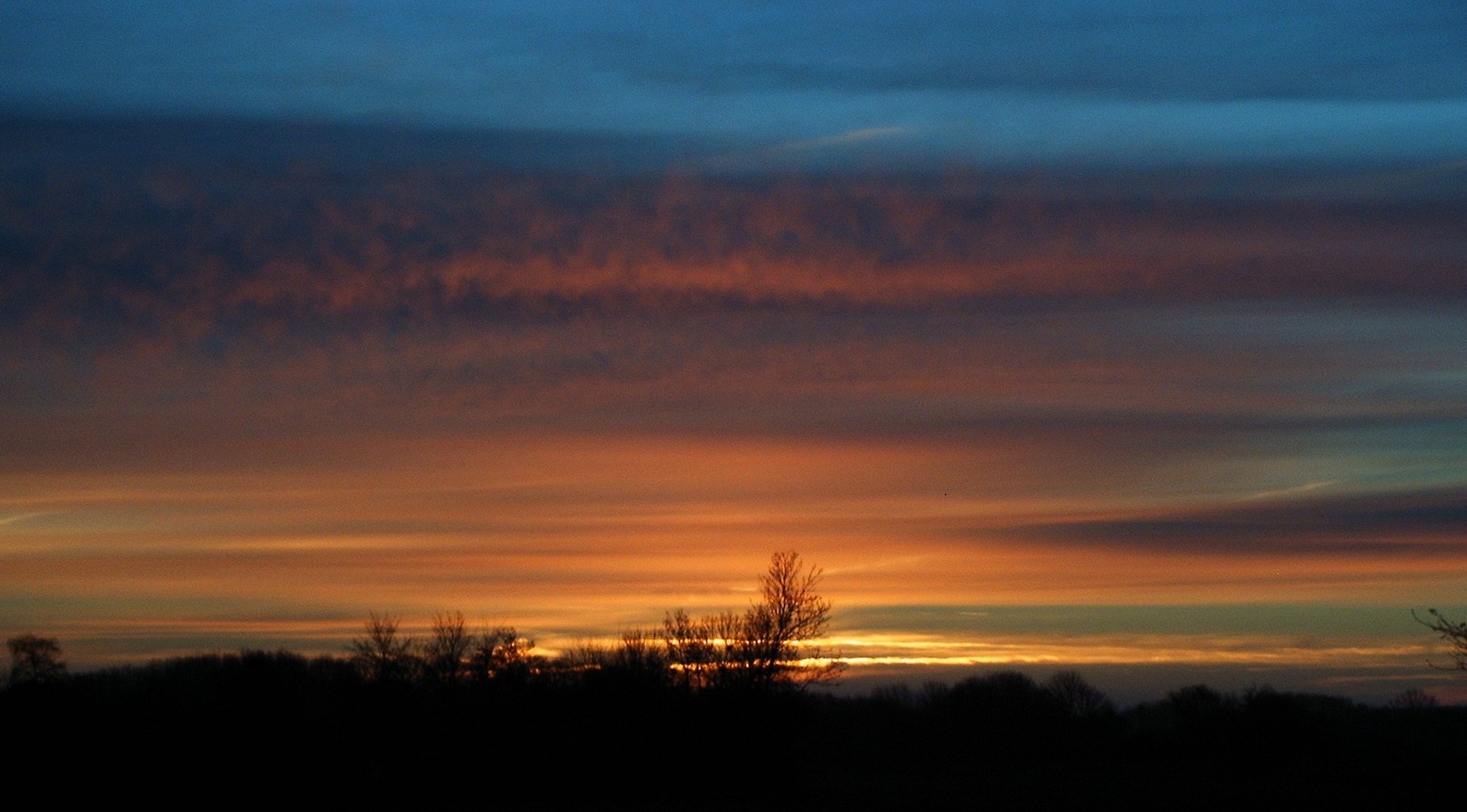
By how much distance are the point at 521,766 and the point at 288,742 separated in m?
11.0

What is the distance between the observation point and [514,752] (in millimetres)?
66875

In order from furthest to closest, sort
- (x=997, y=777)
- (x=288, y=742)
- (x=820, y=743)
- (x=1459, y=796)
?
(x=997, y=777) → (x=820, y=743) → (x=288, y=742) → (x=1459, y=796)

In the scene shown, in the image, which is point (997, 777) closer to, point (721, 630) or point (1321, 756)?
point (1321, 756)

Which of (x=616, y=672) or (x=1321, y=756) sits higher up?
(x=616, y=672)

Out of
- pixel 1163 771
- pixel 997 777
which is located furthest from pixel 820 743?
pixel 1163 771

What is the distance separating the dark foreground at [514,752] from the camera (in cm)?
5934

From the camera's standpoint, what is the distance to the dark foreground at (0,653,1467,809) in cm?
5934

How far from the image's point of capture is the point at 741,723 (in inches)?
2351

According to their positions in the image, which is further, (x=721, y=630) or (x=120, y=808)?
(x=721, y=630)

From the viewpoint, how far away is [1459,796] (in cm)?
4803

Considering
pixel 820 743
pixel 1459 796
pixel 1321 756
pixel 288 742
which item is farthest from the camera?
pixel 1321 756

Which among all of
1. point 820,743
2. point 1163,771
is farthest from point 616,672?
point 1163,771

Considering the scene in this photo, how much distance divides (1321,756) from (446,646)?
53.5 meters

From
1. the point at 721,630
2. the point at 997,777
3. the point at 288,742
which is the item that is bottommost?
the point at 997,777
